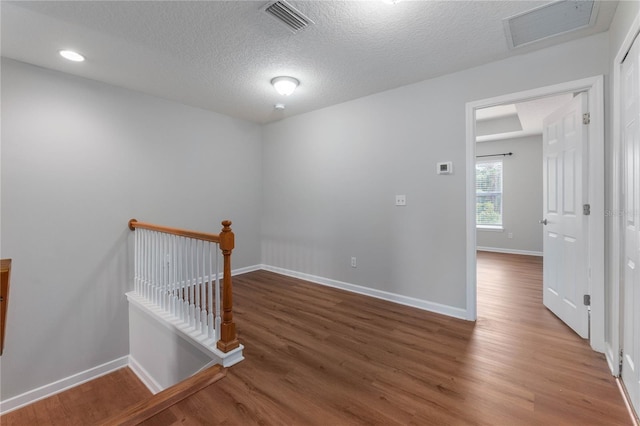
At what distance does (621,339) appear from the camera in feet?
5.68

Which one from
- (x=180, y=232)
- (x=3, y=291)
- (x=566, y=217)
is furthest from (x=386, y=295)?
(x=3, y=291)

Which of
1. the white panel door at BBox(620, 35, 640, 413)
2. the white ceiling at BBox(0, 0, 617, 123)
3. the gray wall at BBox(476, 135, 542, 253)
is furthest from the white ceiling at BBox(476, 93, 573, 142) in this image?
the white panel door at BBox(620, 35, 640, 413)

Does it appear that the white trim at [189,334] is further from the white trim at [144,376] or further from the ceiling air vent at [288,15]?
the ceiling air vent at [288,15]

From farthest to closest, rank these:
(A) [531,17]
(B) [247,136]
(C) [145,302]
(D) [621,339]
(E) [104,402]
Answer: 1. (B) [247,136]
2. (C) [145,302]
3. (E) [104,402]
4. (A) [531,17]
5. (D) [621,339]

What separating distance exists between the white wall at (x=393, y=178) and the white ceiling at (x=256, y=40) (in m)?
0.19

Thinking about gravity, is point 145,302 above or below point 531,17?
below

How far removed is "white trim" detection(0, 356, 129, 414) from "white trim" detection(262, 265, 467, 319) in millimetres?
2273

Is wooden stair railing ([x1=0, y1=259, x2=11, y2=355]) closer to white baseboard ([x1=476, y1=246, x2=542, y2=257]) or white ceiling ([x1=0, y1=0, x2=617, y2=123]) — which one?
white ceiling ([x1=0, y1=0, x2=617, y2=123])

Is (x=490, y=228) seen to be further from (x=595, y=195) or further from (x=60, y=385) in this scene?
(x=60, y=385)

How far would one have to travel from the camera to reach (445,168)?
2.80 metres

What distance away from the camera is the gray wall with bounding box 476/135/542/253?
569 centimetres

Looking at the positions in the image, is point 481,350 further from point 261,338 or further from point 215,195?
point 215,195

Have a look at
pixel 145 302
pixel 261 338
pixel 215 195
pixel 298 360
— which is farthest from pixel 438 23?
pixel 145 302

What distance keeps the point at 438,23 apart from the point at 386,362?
247 cm
